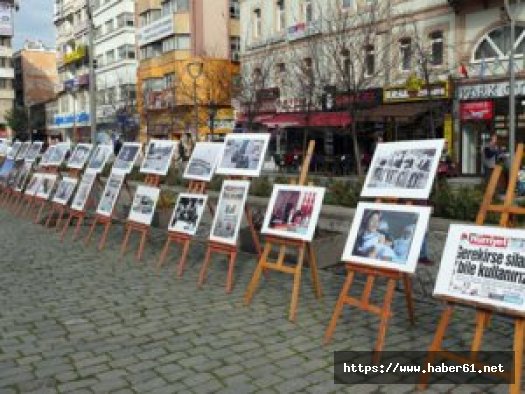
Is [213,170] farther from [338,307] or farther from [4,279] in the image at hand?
[338,307]

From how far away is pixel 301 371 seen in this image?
15.6 feet

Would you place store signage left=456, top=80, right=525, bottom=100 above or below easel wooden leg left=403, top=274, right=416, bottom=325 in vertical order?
above

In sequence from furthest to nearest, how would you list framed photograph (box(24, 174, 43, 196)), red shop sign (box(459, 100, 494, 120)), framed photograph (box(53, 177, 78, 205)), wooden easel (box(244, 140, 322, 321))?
1. red shop sign (box(459, 100, 494, 120))
2. framed photograph (box(24, 174, 43, 196))
3. framed photograph (box(53, 177, 78, 205))
4. wooden easel (box(244, 140, 322, 321))

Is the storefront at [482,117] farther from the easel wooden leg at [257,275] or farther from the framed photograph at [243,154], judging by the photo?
the easel wooden leg at [257,275]

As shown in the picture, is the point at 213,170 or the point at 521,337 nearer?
the point at 521,337

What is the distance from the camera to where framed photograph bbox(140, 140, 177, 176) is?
957cm

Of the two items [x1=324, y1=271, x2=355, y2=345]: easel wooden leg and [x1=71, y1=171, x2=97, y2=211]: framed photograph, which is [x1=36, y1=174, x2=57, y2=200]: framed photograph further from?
[x1=324, y1=271, x2=355, y2=345]: easel wooden leg

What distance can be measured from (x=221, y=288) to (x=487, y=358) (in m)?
3.21

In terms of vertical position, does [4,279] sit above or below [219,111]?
below

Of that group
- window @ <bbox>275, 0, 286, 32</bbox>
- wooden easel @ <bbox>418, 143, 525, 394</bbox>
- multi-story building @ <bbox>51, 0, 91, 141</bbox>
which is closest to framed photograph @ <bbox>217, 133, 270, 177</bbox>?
wooden easel @ <bbox>418, 143, 525, 394</bbox>

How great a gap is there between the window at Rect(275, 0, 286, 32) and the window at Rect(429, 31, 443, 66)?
11.0m

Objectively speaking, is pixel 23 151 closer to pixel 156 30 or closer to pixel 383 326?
pixel 383 326

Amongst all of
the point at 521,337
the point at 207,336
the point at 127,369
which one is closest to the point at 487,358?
the point at 521,337

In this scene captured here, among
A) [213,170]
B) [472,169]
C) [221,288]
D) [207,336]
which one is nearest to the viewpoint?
[207,336]
